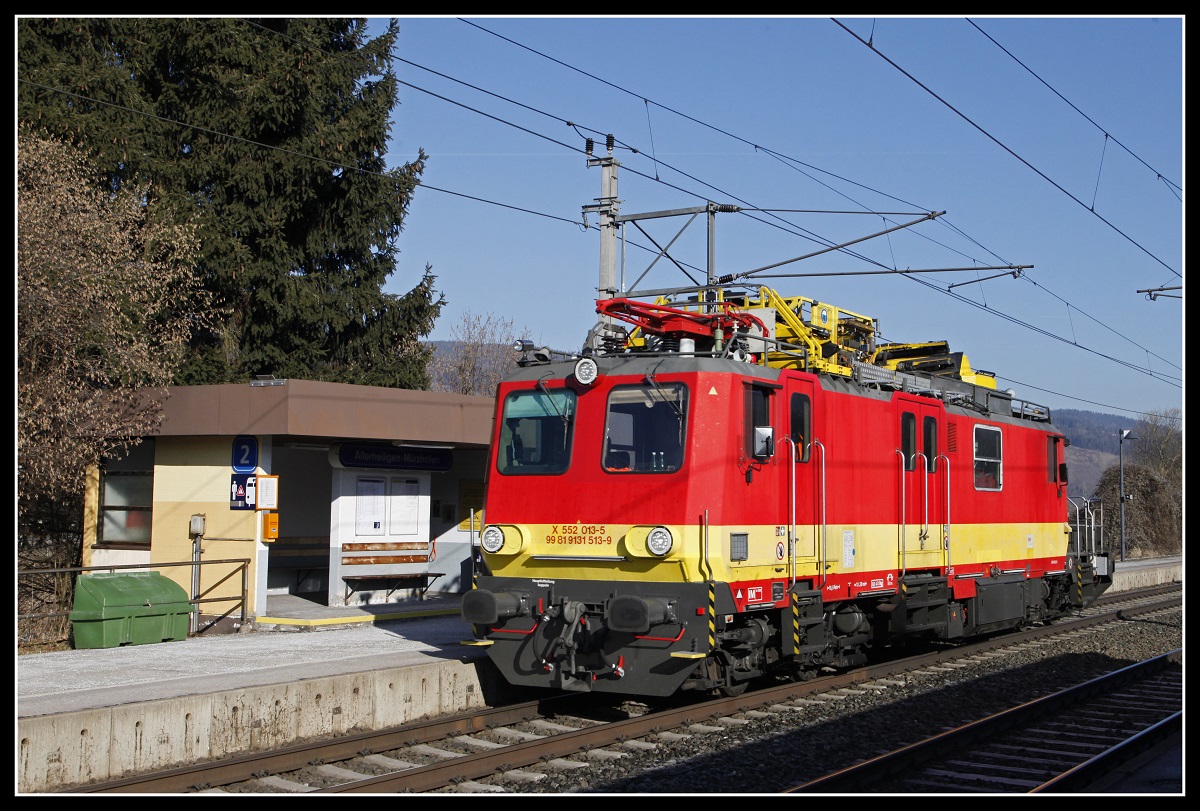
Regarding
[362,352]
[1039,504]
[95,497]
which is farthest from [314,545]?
[1039,504]

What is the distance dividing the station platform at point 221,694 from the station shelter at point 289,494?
2.47 meters

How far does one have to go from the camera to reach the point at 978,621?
15750mm

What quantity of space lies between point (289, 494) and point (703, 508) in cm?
1266

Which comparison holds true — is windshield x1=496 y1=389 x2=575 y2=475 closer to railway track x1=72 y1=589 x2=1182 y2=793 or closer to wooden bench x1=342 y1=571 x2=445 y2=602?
railway track x1=72 y1=589 x2=1182 y2=793

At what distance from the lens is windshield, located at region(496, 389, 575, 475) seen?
38.3 ft

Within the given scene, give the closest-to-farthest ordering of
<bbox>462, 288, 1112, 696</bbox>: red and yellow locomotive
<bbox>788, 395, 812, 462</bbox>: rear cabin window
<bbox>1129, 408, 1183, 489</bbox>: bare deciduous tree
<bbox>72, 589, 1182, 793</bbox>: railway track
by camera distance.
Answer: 1. <bbox>72, 589, 1182, 793</bbox>: railway track
2. <bbox>462, 288, 1112, 696</bbox>: red and yellow locomotive
3. <bbox>788, 395, 812, 462</bbox>: rear cabin window
4. <bbox>1129, 408, 1183, 489</bbox>: bare deciduous tree

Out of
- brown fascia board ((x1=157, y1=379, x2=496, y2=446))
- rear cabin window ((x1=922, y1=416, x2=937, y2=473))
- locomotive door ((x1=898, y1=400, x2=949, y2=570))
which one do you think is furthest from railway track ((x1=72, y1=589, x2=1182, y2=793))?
brown fascia board ((x1=157, y1=379, x2=496, y2=446))

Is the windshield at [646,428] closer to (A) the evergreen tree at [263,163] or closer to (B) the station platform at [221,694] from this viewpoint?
(B) the station platform at [221,694]

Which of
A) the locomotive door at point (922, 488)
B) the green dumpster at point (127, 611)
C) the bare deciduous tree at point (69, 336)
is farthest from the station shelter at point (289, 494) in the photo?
the locomotive door at point (922, 488)

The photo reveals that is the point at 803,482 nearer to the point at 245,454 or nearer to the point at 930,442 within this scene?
the point at 930,442

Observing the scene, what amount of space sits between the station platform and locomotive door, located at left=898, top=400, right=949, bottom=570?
17.2ft

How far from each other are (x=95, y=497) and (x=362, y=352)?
10751 millimetres

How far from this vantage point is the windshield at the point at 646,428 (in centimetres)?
1097

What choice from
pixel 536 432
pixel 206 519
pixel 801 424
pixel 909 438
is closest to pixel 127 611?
pixel 206 519
